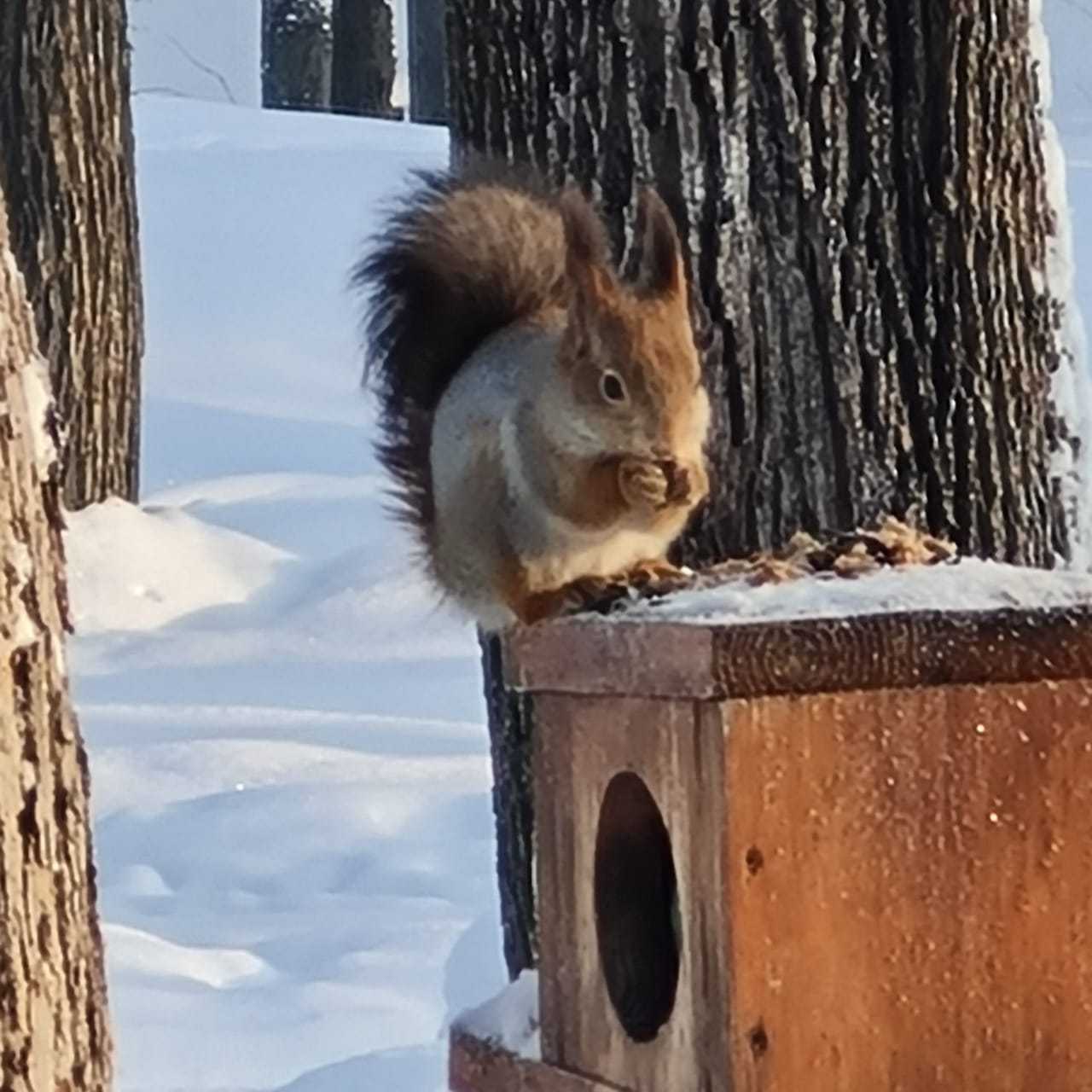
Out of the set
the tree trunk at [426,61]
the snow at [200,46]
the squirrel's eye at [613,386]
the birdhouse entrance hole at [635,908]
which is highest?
the snow at [200,46]

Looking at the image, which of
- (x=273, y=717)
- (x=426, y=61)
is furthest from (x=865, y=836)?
(x=426, y=61)

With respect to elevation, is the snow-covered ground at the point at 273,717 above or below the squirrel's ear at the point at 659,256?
below

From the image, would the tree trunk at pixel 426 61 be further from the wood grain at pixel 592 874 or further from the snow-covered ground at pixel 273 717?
the wood grain at pixel 592 874

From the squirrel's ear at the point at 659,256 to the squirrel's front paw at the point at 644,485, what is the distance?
0.14 meters

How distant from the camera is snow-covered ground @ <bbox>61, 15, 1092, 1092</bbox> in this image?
3.77m

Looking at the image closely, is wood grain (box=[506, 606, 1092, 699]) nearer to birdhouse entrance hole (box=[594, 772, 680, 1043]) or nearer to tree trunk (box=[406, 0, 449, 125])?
birdhouse entrance hole (box=[594, 772, 680, 1043])

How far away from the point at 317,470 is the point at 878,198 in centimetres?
508

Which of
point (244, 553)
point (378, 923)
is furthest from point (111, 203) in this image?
point (378, 923)

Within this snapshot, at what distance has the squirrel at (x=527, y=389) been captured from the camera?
2.19 meters

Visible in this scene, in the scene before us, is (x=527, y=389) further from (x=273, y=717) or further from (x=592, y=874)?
(x=273, y=717)

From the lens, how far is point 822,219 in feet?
7.79

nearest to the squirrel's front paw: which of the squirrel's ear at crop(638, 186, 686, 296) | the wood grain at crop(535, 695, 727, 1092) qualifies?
the squirrel's ear at crop(638, 186, 686, 296)

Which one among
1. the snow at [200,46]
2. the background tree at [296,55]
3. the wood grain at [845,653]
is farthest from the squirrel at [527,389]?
the snow at [200,46]

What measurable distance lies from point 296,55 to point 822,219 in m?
11.6
